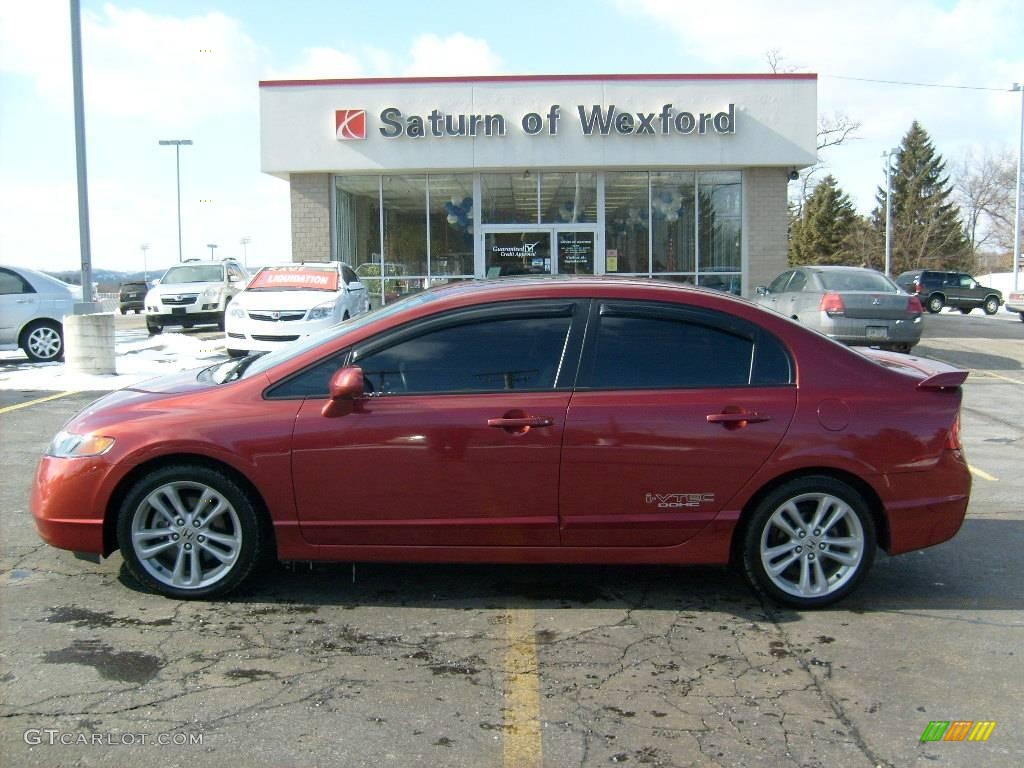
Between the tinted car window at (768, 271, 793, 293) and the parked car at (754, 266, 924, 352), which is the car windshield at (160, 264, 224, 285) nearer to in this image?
the tinted car window at (768, 271, 793, 293)

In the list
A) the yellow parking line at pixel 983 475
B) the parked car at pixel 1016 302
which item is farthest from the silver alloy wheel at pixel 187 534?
the parked car at pixel 1016 302

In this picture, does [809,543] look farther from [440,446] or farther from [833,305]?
[833,305]

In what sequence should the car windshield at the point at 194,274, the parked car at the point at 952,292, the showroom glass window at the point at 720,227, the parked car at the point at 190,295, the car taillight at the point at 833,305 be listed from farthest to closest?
the parked car at the point at 952,292, the car windshield at the point at 194,274, the parked car at the point at 190,295, the showroom glass window at the point at 720,227, the car taillight at the point at 833,305

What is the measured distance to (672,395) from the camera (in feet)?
15.2

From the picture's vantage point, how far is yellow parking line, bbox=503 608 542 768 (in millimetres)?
3369

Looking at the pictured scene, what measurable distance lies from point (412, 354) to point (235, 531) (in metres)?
1.20

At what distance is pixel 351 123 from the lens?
20.8 m

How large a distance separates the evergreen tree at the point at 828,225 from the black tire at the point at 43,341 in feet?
193

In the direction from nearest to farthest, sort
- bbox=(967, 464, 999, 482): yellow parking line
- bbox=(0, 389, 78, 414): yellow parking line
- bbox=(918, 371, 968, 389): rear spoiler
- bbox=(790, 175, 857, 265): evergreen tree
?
1. bbox=(918, 371, 968, 389): rear spoiler
2. bbox=(967, 464, 999, 482): yellow parking line
3. bbox=(0, 389, 78, 414): yellow parking line
4. bbox=(790, 175, 857, 265): evergreen tree

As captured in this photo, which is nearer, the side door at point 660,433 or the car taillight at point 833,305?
the side door at point 660,433

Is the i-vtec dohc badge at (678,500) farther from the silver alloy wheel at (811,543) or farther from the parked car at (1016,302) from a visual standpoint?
the parked car at (1016,302)

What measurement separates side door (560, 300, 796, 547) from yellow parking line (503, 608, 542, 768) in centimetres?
48

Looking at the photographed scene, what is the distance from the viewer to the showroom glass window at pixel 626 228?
72.3 feet

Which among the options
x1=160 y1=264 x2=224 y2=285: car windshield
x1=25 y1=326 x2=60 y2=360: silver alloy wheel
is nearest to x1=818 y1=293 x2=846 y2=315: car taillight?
x1=25 y1=326 x2=60 y2=360: silver alloy wheel
